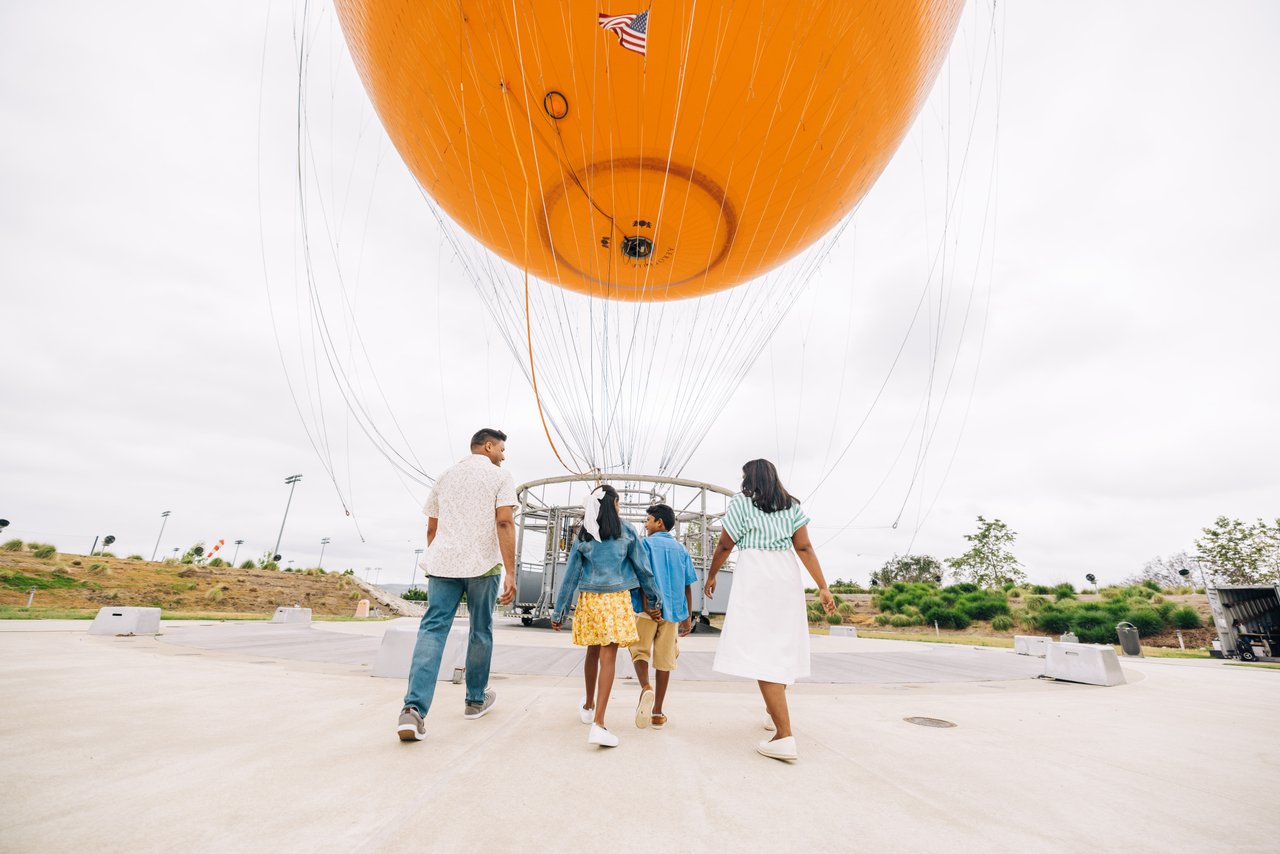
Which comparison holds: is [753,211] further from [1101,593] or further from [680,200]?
[1101,593]

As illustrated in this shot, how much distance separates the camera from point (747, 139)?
5.52 metres

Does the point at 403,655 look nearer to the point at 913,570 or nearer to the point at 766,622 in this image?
the point at 766,622

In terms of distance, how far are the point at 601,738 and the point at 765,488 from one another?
1.79 metres

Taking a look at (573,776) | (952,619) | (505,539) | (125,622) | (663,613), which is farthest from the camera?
(952,619)

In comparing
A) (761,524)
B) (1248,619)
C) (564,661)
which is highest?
(761,524)

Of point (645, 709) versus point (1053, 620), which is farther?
point (1053, 620)

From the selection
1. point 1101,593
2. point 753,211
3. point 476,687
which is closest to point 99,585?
point 476,687

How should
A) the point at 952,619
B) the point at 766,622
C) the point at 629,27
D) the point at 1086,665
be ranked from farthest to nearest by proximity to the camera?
the point at 952,619 → the point at 1086,665 → the point at 629,27 → the point at 766,622

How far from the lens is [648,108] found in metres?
5.26

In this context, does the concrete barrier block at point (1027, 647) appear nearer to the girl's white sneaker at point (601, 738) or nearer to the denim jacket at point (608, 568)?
the denim jacket at point (608, 568)

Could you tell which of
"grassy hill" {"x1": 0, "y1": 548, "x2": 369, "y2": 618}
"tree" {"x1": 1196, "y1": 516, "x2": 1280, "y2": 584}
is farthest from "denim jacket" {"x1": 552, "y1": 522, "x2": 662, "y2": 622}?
"tree" {"x1": 1196, "y1": 516, "x2": 1280, "y2": 584}

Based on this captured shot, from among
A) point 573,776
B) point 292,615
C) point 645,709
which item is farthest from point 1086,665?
point 292,615

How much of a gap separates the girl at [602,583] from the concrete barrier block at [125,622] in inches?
314

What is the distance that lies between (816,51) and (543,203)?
348 cm
